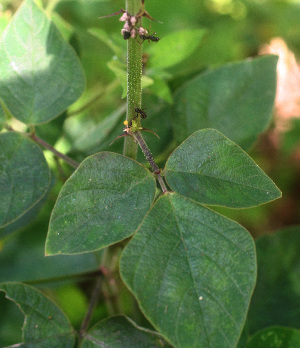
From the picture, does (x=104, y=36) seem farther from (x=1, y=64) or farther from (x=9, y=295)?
(x=9, y=295)

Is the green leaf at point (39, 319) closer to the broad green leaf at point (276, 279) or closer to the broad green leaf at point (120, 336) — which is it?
the broad green leaf at point (120, 336)

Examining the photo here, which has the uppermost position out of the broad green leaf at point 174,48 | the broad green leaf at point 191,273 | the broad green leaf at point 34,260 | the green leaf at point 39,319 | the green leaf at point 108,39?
the green leaf at point 108,39

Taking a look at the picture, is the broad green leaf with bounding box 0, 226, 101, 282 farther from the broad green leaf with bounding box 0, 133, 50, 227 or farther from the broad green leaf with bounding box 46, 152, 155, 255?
the broad green leaf with bounding box 46, 152, 155, 255

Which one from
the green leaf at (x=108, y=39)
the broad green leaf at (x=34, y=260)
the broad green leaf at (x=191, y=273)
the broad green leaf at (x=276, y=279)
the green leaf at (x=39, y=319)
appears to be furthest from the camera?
the broad green leaf at (x=34, y=260)

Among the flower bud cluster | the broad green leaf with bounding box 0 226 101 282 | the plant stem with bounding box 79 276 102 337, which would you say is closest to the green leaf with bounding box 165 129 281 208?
the flower bud cluster

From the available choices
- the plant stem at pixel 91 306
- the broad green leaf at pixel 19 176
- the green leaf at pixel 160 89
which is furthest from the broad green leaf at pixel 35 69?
the plant stem at pixel 91 306

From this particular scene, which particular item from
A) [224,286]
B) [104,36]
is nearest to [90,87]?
[104,36]
